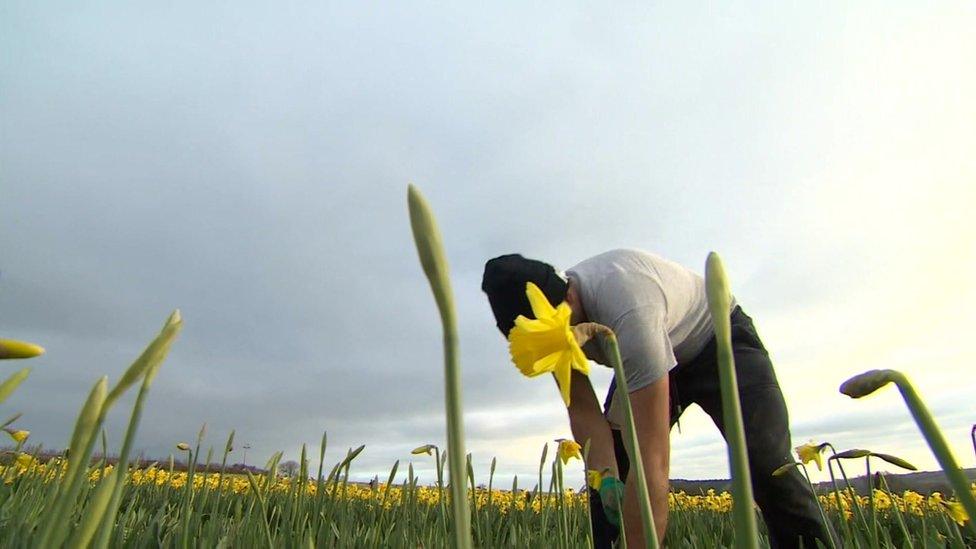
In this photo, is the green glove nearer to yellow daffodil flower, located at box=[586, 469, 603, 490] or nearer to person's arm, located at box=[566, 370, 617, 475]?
yellow daffodil flower, located at box=[586, 469, 603, 490]

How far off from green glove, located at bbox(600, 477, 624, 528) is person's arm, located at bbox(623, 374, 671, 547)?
95cm

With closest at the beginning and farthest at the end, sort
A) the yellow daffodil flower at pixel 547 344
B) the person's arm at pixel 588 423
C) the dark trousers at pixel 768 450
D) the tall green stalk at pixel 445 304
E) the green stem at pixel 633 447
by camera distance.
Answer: the tall green stalk at pixel 445 304 → the green stem at pixel 633 447 → the yellow daffodil flower at pixel 547 344 → the dark trousers at pixel 768 450 → the person's arm at pixel 588 423

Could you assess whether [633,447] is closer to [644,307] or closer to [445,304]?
[445,304]

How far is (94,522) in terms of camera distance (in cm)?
63

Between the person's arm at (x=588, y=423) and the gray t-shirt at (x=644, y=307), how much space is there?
0.21 metres

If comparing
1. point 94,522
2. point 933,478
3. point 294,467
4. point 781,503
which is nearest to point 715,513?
point 781,503

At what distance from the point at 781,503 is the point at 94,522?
3056mm

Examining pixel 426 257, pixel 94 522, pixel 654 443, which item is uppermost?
pixel 654 443

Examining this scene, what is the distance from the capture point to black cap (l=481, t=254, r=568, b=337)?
2770mm

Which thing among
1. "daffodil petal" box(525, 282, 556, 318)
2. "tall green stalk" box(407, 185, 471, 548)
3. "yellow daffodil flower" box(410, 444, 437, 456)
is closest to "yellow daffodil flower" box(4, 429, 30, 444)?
"yellow daffodil flower" box(410, 444, 437, 456)

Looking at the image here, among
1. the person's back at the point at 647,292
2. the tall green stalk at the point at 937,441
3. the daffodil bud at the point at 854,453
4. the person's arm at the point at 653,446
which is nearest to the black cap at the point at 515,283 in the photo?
the person's back at the point at 647,292

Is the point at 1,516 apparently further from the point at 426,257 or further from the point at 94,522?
the point at 426,257

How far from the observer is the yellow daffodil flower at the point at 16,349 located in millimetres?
649

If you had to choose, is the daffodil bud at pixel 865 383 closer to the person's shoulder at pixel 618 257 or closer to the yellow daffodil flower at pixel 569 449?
the yellow daffodil flower at pixel 569 449
